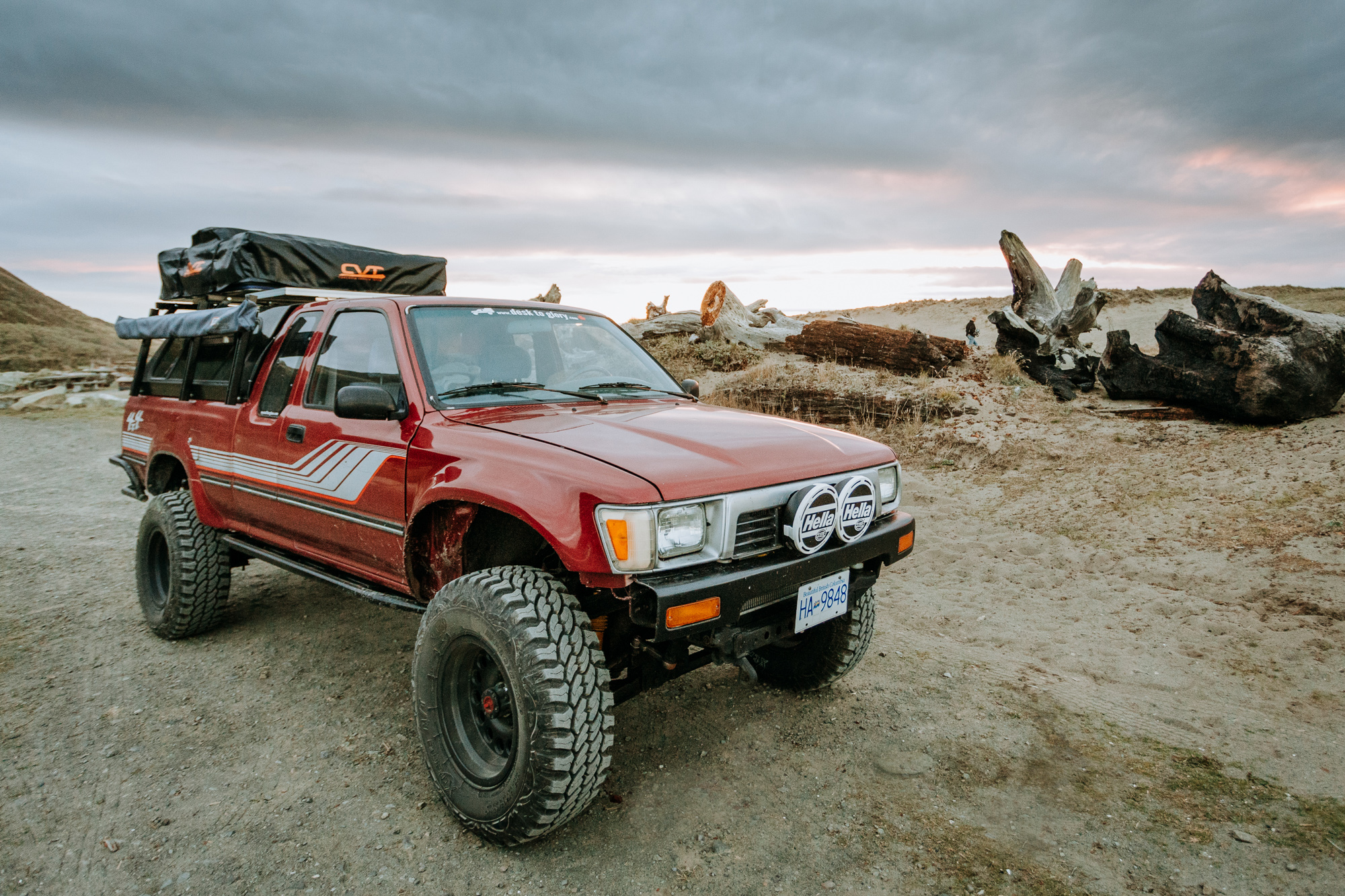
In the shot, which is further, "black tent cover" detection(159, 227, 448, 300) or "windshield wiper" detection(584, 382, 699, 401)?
"black tent cover" detection(159, 227, 448, 300)

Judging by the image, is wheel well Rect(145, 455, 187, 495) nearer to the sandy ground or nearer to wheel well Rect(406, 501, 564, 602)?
the sandy ground

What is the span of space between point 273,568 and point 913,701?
4939 mm

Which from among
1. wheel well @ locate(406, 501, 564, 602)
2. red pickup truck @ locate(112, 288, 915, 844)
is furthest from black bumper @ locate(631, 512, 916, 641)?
wheel well @ locate(406, 501, 564, 602)

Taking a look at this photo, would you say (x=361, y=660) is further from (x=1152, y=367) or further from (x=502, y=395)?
(x=1152, y=367)

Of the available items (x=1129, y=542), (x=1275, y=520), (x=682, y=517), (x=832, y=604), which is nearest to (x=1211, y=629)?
(x=1129, y=542)

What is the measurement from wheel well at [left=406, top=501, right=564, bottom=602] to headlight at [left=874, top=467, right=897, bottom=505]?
138 cm

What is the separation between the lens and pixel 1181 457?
280 inches

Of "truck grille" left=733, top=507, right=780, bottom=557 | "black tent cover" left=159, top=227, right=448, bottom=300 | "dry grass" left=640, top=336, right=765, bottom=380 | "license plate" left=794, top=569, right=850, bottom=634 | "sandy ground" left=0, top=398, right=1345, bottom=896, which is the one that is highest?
"black tent cover" left=159, top=227, right=448, bottom=300

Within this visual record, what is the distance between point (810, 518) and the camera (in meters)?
2.72

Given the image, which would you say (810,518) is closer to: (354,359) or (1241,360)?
(354,359)

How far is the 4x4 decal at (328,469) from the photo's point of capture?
3258mm

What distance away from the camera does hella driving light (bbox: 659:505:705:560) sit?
2.41 m

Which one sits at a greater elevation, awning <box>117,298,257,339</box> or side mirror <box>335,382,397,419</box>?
awning <box>117,298,257,339</box>

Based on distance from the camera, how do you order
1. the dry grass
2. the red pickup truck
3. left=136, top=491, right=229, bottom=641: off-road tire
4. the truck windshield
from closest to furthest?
1. the red pickup truck
2. the truck windshield
3. left=136, top=491, right=229, bottom=641: off-road tire
4. the dry grass
